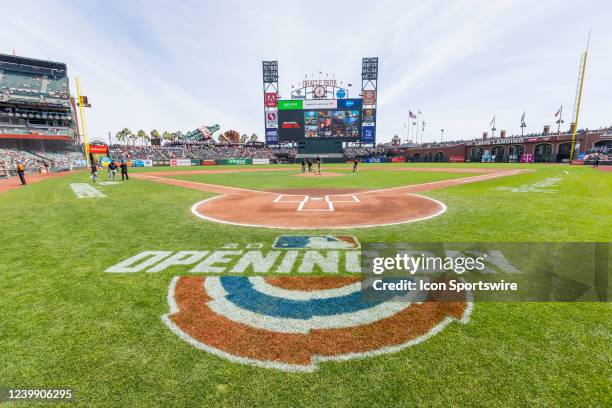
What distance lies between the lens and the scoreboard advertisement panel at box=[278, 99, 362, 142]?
71812 millimetres

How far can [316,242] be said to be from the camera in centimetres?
708

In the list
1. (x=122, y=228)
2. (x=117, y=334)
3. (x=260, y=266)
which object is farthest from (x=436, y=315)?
(x=122, y=228)

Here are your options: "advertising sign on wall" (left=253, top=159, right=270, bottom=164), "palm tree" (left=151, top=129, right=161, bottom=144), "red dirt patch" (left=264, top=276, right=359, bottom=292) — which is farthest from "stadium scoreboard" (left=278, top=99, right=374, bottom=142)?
"palm tree" (left=151, top=129, right=161, bottom=144)

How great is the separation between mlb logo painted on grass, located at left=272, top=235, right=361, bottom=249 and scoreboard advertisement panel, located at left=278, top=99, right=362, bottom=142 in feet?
223

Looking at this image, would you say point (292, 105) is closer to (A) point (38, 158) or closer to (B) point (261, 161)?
(B) point (261, 161)

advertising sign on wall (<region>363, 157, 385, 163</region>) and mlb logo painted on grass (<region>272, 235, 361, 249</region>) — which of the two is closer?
mlb logo painted on grass (<region>272, 235, 361, 249</region>)

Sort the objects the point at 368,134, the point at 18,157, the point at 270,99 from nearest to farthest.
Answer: the point at 18,157, the point at 270,99, the point at 368,134

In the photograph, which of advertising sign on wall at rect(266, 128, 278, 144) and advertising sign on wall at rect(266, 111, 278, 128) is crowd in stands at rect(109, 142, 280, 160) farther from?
advertising sign on wall at rect(266, 111, 278, 128)

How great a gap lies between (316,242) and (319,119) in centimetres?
6942

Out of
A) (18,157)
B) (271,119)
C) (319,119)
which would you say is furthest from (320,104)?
(18,157)

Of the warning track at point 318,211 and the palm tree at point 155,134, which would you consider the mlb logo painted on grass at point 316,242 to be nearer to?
the warning track at point 318,211

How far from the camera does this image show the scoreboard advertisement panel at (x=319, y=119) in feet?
236

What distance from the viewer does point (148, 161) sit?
64562 millimetres

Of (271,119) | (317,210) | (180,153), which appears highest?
(271,119)
